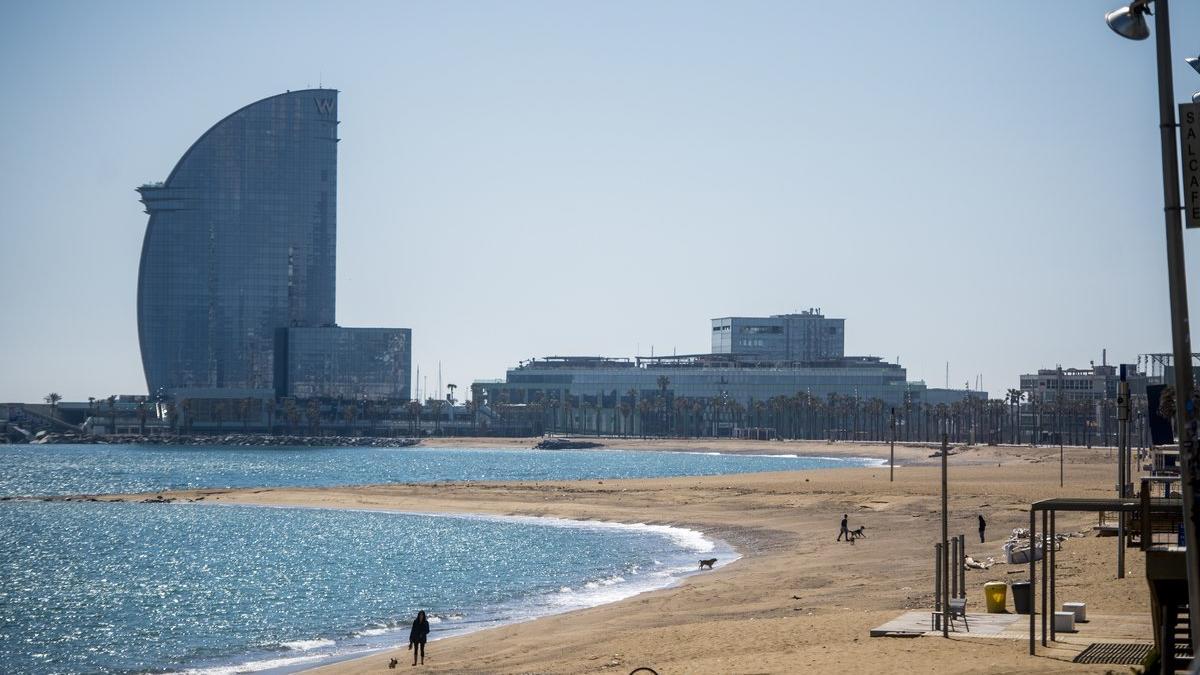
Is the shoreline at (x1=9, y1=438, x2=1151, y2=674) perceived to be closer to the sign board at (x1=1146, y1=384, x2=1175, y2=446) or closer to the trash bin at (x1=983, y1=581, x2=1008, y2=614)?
the trash bin at (x1=983, y1=581, x2=1008, y2=614)

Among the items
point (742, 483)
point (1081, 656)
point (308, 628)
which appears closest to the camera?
point (1081, 656)

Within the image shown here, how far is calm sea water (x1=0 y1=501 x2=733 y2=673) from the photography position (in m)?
44.2

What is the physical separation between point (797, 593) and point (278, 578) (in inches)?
1124

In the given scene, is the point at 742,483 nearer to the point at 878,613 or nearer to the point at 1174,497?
the point at 878,613

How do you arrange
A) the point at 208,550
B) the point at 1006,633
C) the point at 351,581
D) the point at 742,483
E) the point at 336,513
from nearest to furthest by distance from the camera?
the point at 1006,633 → the point at 351,581 → the point at 208,550 → the point at 336,513 → the point at 742,483

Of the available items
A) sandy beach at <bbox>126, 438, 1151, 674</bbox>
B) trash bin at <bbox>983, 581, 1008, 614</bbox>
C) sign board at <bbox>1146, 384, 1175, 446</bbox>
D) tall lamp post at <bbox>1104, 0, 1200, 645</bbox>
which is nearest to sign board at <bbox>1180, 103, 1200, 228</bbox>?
tall lamp post at <bbox>1104, 0, 1200, 645</bbox>

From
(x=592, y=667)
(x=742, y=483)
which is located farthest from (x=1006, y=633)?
(x=742, y=483)

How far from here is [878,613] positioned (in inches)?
1336

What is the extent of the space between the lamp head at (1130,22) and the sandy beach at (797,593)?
1263 cm

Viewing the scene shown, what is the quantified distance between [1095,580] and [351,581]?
35.2 m

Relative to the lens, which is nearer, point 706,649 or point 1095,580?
point 706,649

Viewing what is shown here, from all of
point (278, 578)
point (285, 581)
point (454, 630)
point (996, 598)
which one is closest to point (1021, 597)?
point (996, 598)

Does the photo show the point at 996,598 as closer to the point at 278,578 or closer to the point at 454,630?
the point at 454,630

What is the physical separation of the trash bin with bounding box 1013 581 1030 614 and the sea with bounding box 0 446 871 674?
16.8 metres
